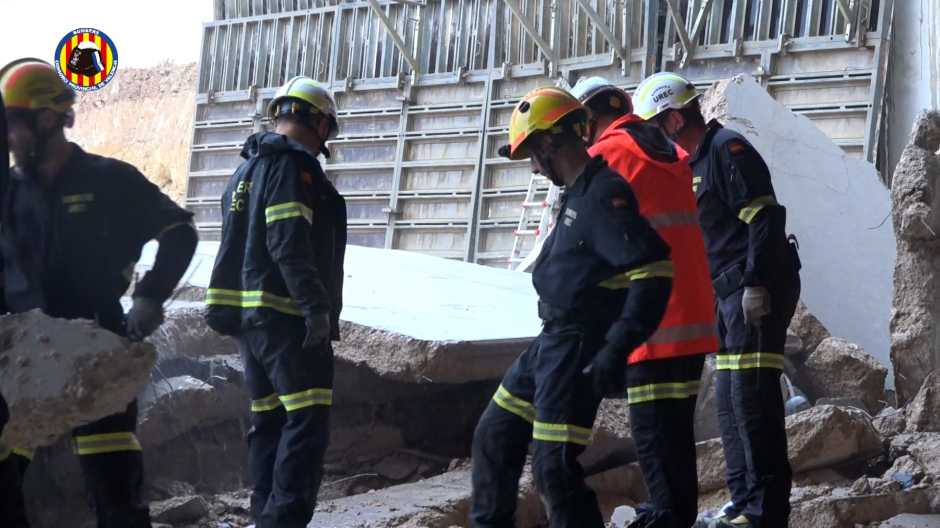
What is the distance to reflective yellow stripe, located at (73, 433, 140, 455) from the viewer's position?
10.8 feet

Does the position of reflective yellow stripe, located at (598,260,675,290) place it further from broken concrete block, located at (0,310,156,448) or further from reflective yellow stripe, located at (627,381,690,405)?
broken concrete block, located at (0,310,156,448)

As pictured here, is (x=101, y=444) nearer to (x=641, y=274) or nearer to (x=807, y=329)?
(x=641, y=274)

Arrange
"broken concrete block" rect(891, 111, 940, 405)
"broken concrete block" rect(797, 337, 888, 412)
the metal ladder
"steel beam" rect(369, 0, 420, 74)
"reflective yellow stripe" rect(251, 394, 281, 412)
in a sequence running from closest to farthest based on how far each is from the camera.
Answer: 1. "reflective yellow stripe" rect(251, 394, 281, 412)
2. "broken concrete block" rect(891, 111, 940, 405)
3. "broken concrete block" rect(797, 337, 888, 412)
4. the metal ladder
5. "steel beam" rect(369, 0, 420, 74)

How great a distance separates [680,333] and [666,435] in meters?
0.38

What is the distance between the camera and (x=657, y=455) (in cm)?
347

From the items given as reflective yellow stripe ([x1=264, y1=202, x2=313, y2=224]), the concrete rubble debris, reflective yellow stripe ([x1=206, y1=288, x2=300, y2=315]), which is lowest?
the concrete rubble debris

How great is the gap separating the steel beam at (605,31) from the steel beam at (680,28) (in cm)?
78

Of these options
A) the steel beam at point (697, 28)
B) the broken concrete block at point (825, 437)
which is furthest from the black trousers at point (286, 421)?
the steel beam at point (697, 28)

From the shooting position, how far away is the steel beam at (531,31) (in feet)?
42.3

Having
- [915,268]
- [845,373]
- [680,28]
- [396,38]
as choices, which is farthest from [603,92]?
[396,38]

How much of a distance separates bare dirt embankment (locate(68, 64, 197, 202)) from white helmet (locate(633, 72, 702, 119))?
92.6 ft

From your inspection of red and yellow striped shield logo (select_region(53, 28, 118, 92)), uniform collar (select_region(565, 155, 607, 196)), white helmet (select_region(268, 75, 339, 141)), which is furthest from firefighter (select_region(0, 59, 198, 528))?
red and yellow striped shield logo (select_region(53, 28, 118, 92))

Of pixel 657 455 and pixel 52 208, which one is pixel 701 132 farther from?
pixel 52 208

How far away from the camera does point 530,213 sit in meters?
12.9
